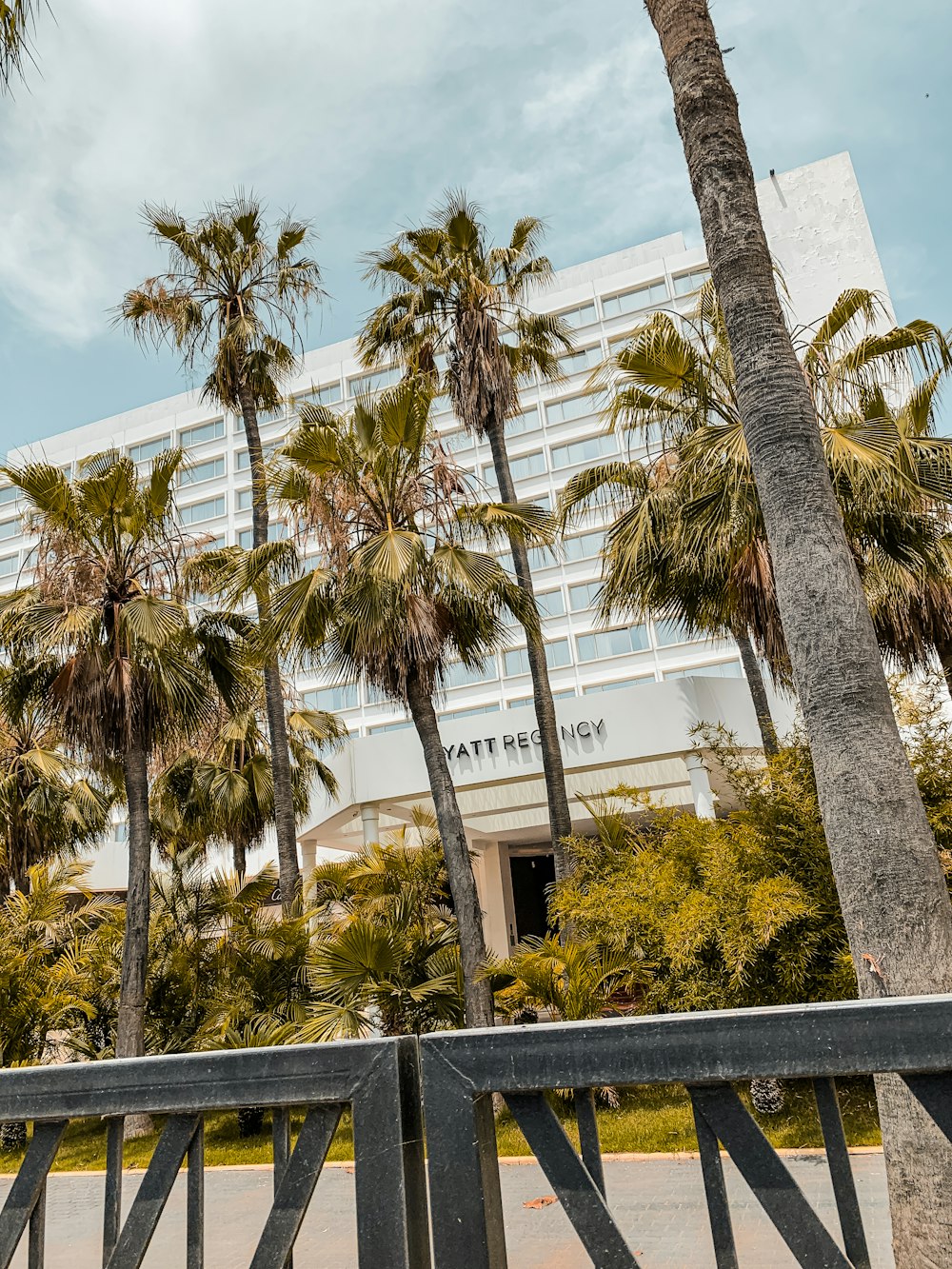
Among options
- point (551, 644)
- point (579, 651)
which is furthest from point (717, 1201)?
point (551, 644)

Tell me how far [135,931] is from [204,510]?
37.8 metres

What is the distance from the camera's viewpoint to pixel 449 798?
480 inches

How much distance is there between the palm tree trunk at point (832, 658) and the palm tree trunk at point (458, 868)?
757 centimetres

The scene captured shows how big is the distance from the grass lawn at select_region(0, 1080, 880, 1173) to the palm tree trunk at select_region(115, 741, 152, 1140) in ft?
3.25

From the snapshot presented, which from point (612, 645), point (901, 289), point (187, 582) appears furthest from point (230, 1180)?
point (901, 289)

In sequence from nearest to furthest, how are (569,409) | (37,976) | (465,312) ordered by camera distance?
1. (37,976)
2. (465,312)
3. (569,409)

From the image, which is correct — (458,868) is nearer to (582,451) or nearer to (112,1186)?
(112,1186)

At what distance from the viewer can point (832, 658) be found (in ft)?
15.1

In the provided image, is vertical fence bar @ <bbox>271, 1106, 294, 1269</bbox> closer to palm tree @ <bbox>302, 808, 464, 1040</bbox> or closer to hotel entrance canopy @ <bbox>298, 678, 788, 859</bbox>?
palm tree @ <bbox>302, 808, 464, 1040</bbox>

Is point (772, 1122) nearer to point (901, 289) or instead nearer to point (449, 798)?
point (449, 798)

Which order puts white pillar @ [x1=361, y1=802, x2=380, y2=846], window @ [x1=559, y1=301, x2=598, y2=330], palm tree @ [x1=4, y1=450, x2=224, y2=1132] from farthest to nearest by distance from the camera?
window @ [x1=559, y1=301, x2=598, y2=330] < white pillar @ [x1=361, y1=802, x2=380, y2=846] < palm tree @ [x1=4, y1=450, x2=224, y2=1132]

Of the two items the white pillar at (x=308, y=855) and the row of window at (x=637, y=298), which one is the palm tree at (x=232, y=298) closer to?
the white pillar at (x=308, y=855)

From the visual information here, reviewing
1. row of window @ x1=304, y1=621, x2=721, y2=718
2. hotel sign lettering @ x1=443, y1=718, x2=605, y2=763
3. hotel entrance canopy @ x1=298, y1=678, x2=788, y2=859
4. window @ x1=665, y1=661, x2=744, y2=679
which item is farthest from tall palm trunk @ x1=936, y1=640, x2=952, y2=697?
row of window @ x1=304, y1=621, x2=721, y2=718

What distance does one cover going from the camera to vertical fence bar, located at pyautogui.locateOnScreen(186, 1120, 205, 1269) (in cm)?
158
